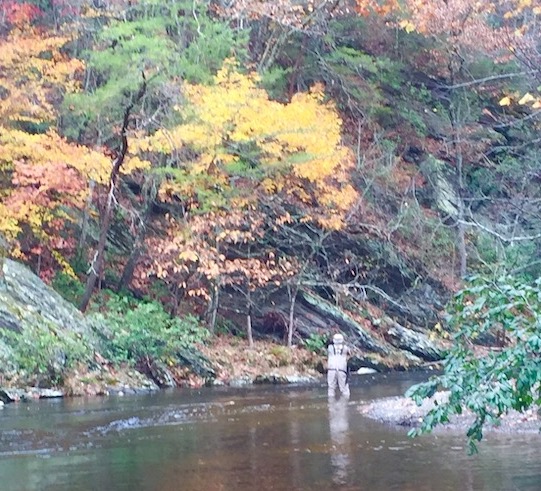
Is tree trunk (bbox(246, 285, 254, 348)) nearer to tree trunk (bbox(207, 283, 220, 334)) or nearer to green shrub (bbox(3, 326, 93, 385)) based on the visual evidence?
tree trunk (bbox(207, 283, 220, 334))

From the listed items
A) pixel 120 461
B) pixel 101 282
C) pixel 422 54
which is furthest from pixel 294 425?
pixel 422 54

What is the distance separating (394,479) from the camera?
836cm

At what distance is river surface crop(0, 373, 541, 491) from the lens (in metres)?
8.34

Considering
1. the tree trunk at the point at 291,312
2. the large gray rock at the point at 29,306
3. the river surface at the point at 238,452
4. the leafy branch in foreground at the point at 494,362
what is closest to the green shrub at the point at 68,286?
the large gray rock at the point at 29,306

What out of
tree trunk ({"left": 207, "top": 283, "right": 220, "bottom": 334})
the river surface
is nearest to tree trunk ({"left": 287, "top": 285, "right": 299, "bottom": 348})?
tree trunk ({"left": 207, "top": 283, "right": 220, "bottom": 334})

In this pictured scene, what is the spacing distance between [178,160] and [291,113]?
3.63m

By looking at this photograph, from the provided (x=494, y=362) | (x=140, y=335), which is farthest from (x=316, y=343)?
(x=494, y=362)

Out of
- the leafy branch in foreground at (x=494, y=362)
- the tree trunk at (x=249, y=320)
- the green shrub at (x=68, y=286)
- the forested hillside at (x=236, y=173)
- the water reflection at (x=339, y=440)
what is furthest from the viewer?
the tree trunk at (x=249, y=320)

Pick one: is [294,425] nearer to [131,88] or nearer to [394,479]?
[394,479]

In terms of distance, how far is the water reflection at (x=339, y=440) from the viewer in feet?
28.8

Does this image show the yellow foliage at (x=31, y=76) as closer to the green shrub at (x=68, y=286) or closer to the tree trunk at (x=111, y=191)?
the tree trunk at (x=111, y=191)

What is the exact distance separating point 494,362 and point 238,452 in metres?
4.86

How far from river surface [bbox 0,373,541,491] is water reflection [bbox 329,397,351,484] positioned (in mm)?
13

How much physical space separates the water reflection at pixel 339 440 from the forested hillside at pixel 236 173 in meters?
5.90
